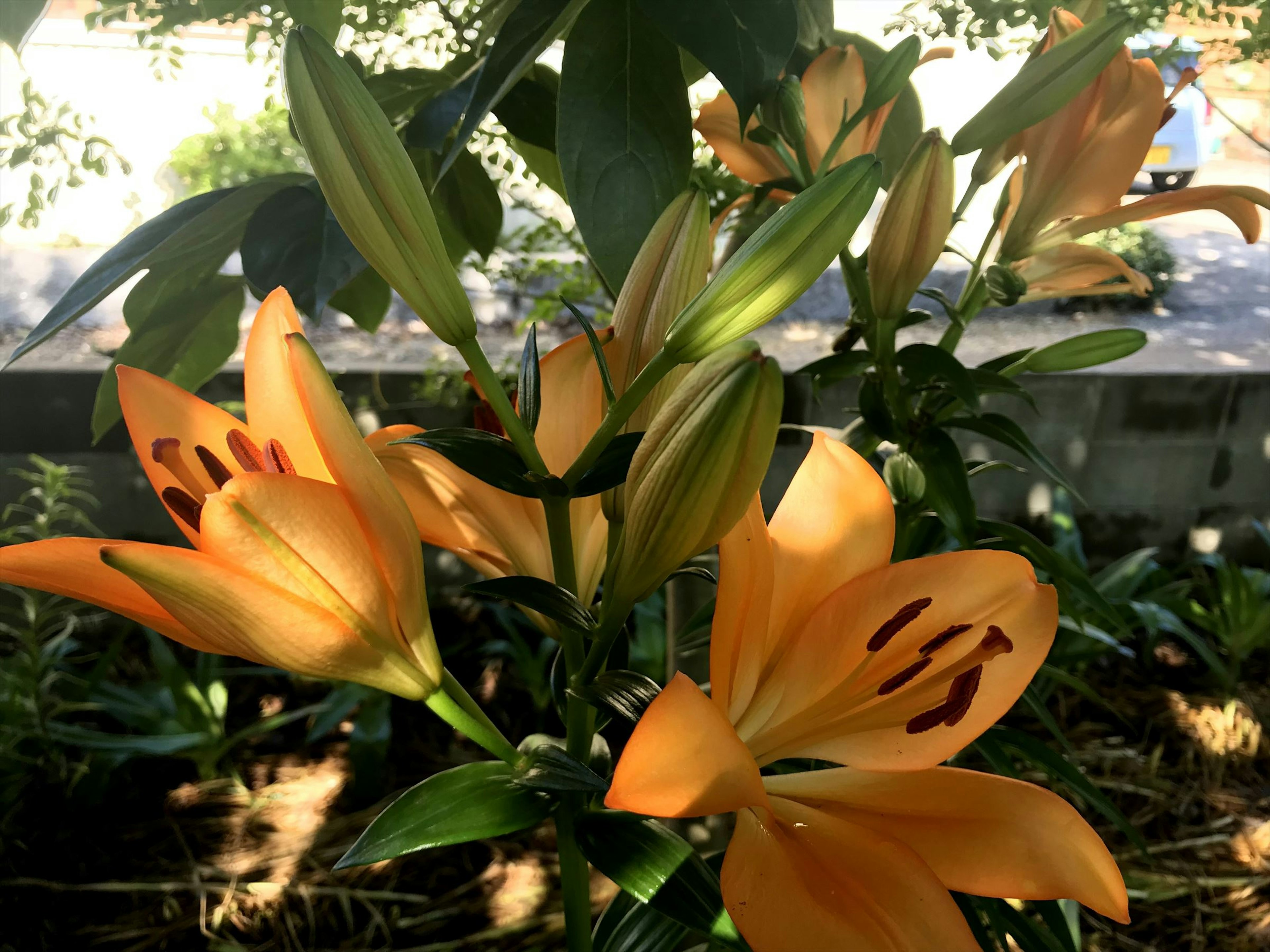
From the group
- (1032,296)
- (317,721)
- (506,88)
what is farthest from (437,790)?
(317,721)

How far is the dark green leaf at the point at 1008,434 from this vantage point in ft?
1.46

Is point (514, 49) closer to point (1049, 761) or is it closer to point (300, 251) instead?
point (300, 251)

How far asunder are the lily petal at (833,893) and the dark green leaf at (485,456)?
4.4 inches

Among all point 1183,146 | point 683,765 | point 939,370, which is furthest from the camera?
point 1183,146

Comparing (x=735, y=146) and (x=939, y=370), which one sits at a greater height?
(x=735, y=146)

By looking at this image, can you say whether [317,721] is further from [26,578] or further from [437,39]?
[26,578]

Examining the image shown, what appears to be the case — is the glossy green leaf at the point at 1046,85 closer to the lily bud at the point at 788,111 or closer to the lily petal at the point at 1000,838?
the lily bud at the point at 788,111

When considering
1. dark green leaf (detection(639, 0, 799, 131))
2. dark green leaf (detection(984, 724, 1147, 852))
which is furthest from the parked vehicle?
dark green leaf (detection(639, 0, 799, 131))

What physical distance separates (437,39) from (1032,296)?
0.46m

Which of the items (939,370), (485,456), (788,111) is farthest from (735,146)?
(485,456)

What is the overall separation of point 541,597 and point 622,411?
6 centimetres

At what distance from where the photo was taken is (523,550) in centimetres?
30

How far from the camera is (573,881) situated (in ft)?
0.95

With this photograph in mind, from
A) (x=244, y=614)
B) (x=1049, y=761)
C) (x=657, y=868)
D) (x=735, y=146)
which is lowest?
(x=1049, y=761)
